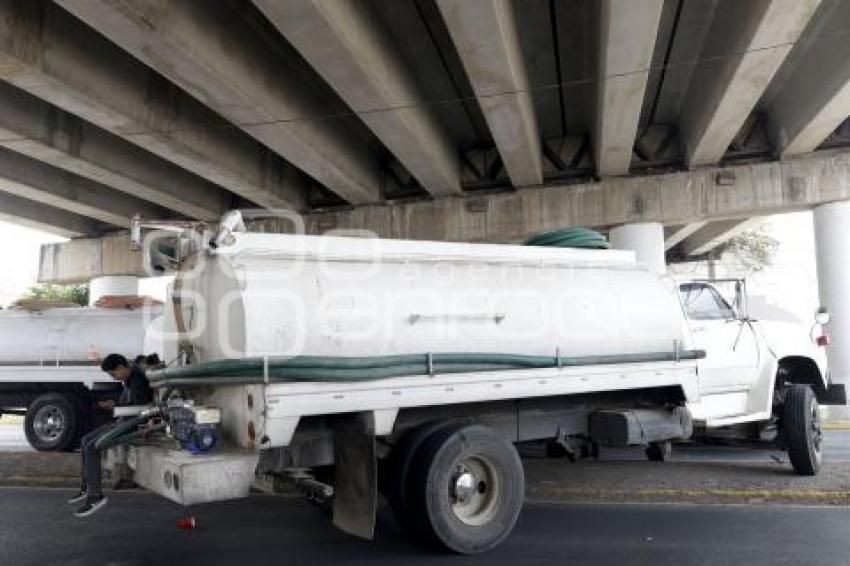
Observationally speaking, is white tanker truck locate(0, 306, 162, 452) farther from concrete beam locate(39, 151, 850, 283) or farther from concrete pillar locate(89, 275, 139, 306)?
concrete pillar locate(89, 275, 139, 306)

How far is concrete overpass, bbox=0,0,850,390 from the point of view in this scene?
10.4 metres

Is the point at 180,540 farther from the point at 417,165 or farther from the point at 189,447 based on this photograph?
the point at 417,165

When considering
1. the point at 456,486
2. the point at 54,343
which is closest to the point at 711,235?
the point at 54,343

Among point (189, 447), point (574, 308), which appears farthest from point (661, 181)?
point (189, 447)

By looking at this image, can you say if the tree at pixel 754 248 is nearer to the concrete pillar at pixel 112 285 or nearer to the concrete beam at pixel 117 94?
the concrete pillar at pixel 112 285

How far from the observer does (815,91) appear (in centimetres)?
1352

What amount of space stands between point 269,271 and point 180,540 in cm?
278

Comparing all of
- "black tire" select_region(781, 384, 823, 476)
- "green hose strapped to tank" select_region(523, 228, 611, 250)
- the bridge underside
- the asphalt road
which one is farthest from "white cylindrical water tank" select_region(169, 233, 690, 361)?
the bridge underside

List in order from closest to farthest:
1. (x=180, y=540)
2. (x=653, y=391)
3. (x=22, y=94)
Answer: (x=180, y=540) → (x=653, y=391) → (x=22, y=94)

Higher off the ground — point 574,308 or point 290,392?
point 574,308

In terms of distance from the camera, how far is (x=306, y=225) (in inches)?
771

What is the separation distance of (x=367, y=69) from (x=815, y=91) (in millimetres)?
7886

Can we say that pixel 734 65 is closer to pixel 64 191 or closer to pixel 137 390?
pixel 137 390

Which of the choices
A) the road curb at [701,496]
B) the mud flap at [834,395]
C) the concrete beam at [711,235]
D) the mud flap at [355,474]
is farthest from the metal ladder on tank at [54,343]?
the concrete beam at [711,235]
